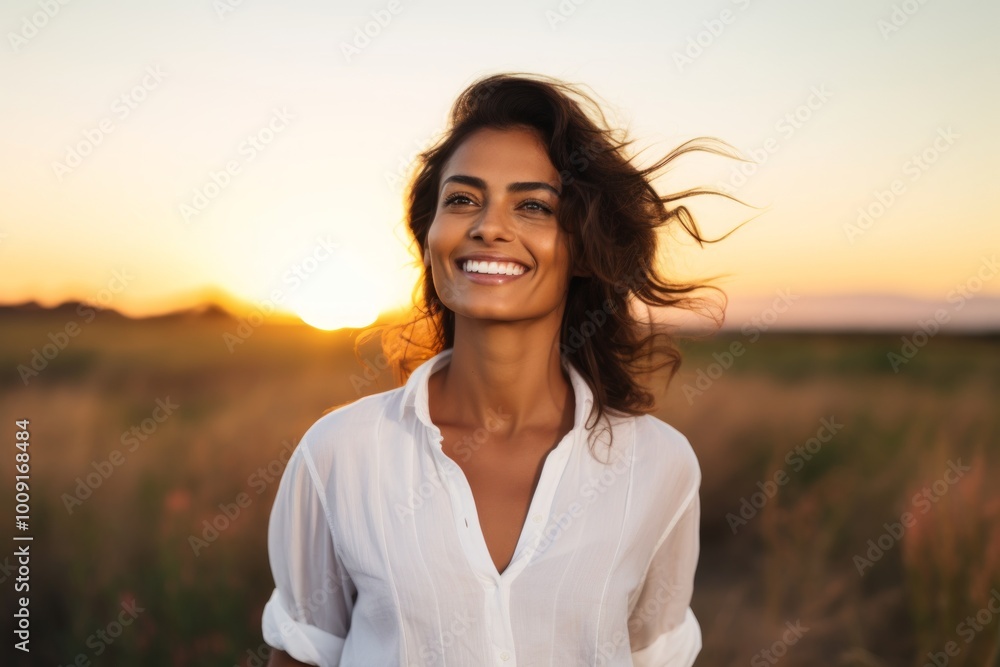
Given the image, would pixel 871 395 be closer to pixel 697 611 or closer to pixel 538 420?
pixel 697 611

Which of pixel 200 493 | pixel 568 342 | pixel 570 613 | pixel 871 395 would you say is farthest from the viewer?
pixel 871 395

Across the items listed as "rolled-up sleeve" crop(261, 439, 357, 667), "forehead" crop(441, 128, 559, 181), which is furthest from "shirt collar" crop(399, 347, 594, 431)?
"forehead" crop(441, 128, 559, 181)

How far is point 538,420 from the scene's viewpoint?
2.46 metres

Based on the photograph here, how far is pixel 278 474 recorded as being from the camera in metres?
4.43

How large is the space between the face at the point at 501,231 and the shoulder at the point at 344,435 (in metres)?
0.36

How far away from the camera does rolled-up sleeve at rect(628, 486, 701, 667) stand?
8.23 feet

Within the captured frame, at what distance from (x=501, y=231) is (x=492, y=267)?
0.30 feet

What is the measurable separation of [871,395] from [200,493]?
3.79 m

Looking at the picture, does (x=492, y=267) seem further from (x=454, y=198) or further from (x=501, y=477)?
(x=501, y=477)

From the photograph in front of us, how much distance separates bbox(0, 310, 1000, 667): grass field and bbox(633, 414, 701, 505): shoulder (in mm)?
2056

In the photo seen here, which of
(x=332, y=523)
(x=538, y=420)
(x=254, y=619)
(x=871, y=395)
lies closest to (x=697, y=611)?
(x=871, y=395)

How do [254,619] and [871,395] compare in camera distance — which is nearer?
[254,619]

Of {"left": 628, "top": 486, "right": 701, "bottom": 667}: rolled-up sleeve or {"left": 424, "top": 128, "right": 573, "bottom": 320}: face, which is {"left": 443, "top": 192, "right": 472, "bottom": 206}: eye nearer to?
{"left": 424, "top": 128, "right": 573, "bottom": 320}: face

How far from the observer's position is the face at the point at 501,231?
226cm
